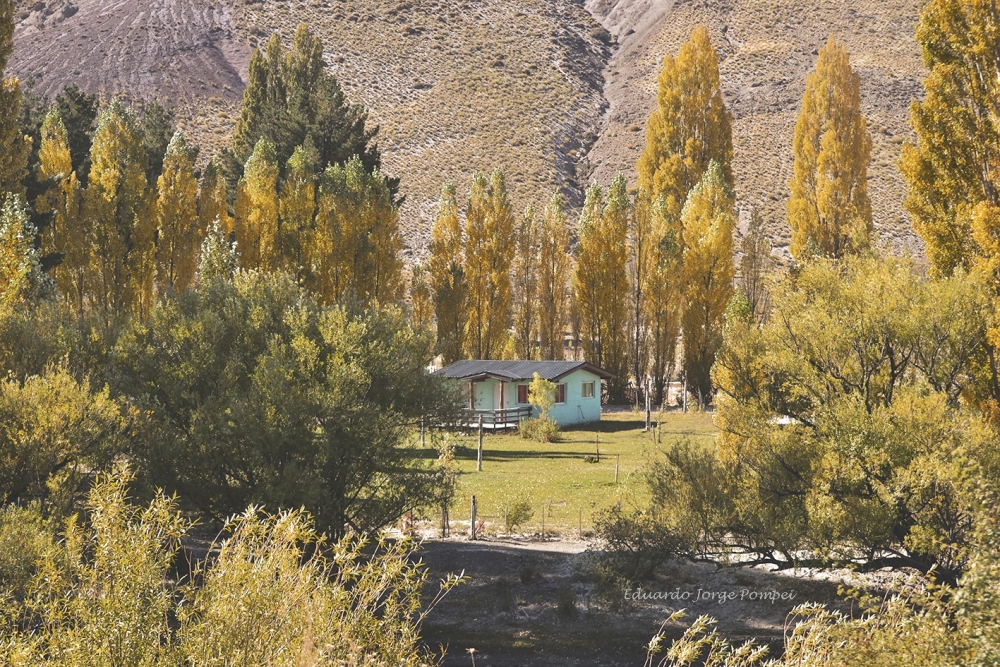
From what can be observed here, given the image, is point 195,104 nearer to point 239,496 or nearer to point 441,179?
point 441,179

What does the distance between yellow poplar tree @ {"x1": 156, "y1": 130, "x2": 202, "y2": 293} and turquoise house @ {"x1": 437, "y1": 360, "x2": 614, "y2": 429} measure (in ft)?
42.2

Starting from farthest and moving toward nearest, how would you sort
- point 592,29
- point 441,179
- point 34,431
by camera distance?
point 592,29 < point 441,179 < point 34,431

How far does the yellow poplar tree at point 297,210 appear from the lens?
35156 mm

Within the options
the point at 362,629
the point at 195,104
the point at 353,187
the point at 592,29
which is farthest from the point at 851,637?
the point at 592,29

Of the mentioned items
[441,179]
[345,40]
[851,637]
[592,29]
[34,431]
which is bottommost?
[851,637]

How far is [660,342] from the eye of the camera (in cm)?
4481

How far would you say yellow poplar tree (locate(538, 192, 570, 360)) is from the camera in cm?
4928

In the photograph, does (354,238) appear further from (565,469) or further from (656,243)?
(656,243)

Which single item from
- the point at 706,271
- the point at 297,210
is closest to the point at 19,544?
the point at 297,210

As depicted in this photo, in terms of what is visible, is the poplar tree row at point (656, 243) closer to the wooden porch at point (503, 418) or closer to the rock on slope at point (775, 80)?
the wooden porch at point (503, 418)

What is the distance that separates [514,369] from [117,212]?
18.2 m

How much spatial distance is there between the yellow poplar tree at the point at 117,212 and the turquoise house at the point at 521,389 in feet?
47.9

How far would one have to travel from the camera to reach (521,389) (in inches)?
1610

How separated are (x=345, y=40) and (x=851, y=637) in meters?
107
